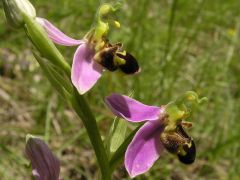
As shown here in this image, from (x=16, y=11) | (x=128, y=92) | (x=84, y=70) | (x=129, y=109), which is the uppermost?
(x=16, y=11)

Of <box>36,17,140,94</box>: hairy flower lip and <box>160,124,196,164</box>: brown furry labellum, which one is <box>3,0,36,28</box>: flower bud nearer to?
<box>36,17,140,94</box>: hairy flower lip

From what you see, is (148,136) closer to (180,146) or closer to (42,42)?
(180,146)

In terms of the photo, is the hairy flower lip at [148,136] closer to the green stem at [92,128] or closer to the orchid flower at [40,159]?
the green stem at [92,128]

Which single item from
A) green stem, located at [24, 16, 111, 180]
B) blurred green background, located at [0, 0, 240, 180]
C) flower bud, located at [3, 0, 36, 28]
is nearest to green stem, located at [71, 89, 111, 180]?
green stem, located at [24, 16, 111, 180]

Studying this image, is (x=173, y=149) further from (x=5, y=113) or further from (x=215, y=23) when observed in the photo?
(x=215, y=23)

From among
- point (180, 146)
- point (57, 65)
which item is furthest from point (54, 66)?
point (180, 146)

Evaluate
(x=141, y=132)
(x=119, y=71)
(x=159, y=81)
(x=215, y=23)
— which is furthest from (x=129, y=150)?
(x=215, y=23)
